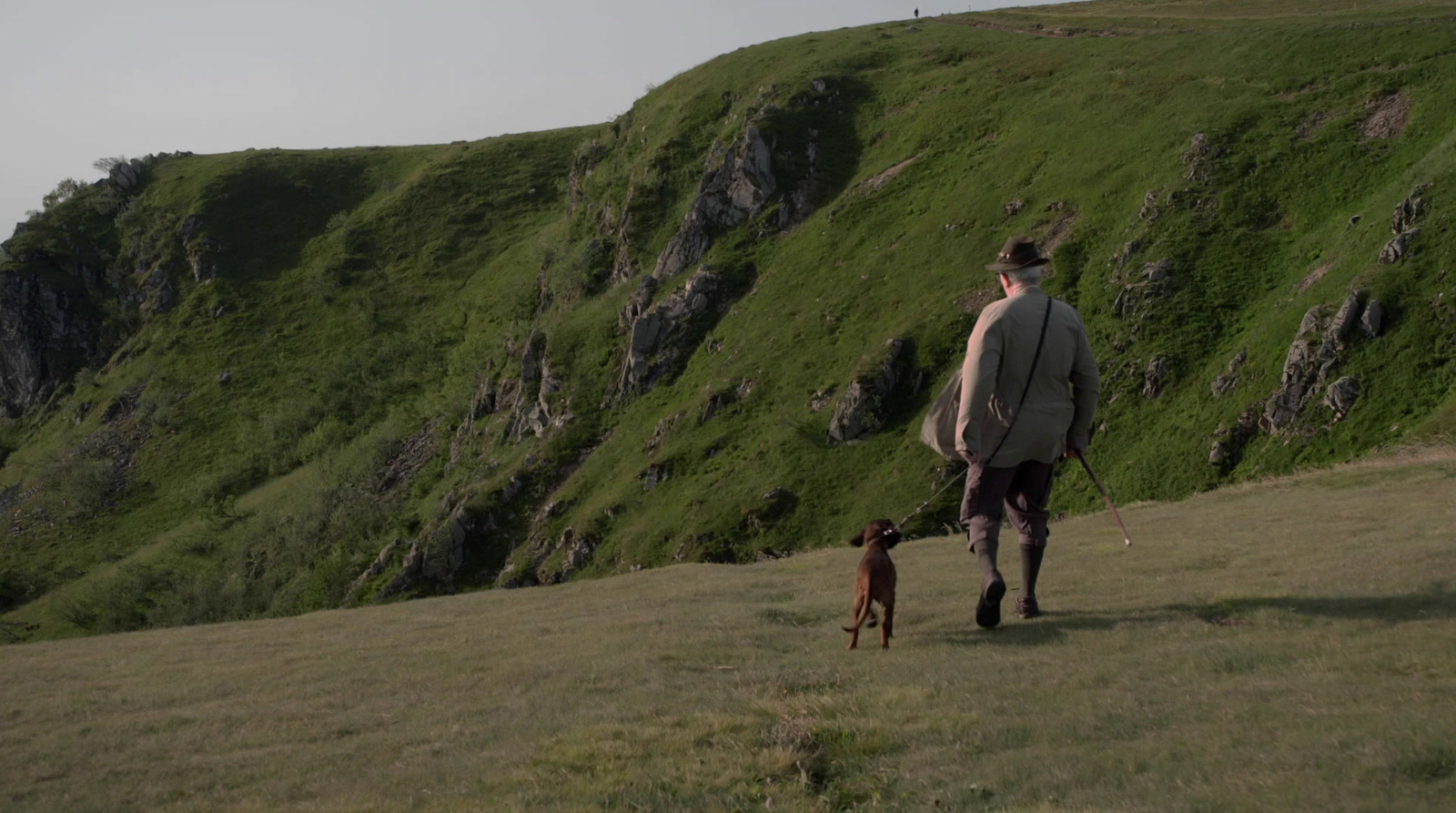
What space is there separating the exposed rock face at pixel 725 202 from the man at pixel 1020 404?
7218cm

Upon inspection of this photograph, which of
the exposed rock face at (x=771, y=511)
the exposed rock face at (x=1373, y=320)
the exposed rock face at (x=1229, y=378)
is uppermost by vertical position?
the exposed rock face at (x=1373, y=320)

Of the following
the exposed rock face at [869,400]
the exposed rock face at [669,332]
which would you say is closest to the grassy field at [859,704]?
the exposed rock face at [869,400]

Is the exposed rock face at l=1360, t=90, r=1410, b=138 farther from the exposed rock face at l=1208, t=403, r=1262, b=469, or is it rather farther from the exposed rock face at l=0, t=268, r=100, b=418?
the exposed rock face at l=0, t=268, r=100, b=418

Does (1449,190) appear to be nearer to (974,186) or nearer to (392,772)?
(974,186)

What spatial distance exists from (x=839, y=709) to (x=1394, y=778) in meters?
4.53

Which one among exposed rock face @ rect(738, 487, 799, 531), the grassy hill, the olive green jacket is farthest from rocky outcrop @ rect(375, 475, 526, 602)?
the olive green jacket

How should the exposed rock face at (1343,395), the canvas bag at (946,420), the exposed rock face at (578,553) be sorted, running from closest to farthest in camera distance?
the canvas bag at (946,420), the exposed rock face at (1343,395), the exposed rock face at (578,553)

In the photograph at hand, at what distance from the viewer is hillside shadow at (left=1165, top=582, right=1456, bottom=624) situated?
10672mm

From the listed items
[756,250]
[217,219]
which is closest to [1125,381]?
[756,250]

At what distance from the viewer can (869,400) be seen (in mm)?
57156

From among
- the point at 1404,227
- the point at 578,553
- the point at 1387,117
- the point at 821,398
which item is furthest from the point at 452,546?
the point at 1387,117

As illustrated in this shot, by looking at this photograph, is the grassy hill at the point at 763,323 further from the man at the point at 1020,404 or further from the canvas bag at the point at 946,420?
the canvas bag at the point at 946,420

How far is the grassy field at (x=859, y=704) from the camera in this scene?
7336 mm

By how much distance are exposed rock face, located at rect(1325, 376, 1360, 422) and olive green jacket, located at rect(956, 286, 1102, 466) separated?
1209 inches
